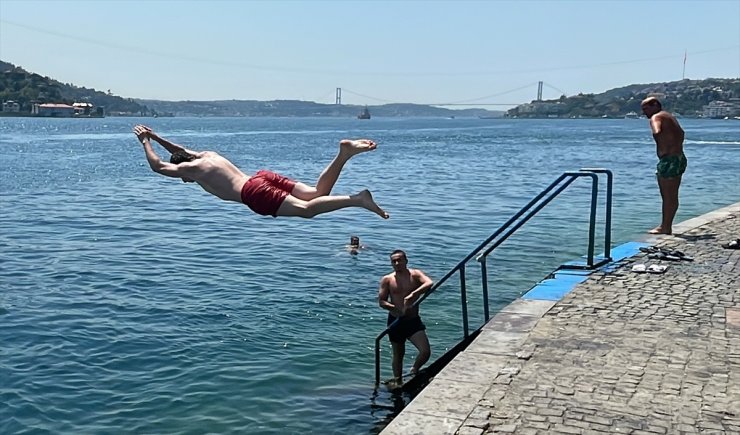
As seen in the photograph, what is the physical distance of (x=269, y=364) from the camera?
459 inches

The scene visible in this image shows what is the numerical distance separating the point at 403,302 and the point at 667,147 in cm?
681

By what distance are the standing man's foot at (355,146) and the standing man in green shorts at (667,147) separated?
8277 mm

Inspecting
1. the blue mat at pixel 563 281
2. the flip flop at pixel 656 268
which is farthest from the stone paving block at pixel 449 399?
the flip flop at pixel 656 268

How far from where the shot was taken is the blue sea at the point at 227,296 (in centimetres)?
1012

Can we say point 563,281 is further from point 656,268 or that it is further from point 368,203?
point 368,203

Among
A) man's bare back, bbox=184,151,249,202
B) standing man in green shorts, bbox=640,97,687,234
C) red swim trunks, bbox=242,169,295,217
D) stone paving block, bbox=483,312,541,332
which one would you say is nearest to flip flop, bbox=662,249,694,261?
standing man in green shorts, bbox=640,97,687,234

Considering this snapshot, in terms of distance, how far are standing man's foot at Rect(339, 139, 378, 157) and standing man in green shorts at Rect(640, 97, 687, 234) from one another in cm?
828

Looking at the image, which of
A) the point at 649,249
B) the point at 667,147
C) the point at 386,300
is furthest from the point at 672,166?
the point at 386,300

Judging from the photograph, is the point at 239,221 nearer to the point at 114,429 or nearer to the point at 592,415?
the point at 114,429

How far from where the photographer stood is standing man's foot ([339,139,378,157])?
7.07 m

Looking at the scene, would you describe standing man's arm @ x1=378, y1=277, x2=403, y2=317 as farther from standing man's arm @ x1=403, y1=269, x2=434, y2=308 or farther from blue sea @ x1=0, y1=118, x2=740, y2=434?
blue sea @ x1=0, y1=118, x2=740, y2=434

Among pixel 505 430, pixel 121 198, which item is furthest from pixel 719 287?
pixel 121 198

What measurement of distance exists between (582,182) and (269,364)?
31.5 metres

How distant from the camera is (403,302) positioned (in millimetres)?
9750
